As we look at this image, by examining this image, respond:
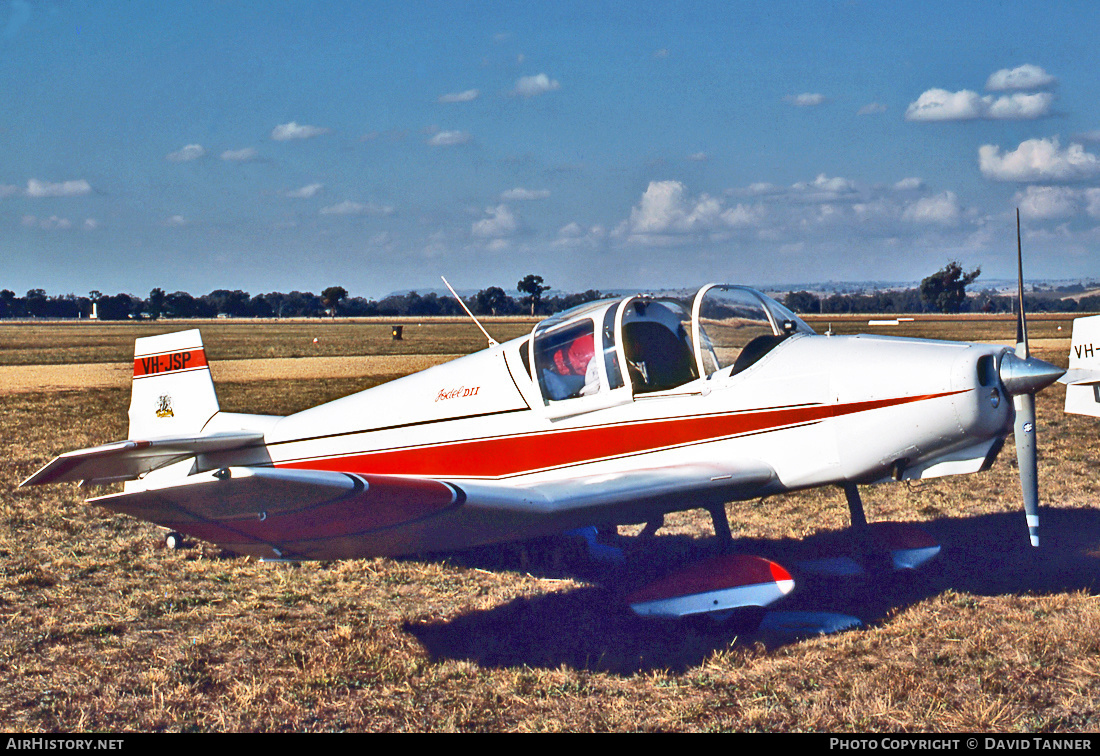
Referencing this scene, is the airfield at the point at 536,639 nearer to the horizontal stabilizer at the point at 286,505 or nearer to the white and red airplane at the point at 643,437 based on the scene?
the white and red airplane at the point at 643,437

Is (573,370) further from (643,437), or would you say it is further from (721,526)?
(721,526)

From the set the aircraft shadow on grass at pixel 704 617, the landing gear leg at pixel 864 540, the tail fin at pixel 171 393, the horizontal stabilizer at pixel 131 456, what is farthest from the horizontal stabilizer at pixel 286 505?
the landing gear leg at pixel 864 540

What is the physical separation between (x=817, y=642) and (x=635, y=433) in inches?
66.7

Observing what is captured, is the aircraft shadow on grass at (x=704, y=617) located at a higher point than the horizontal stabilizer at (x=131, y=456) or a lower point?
lower

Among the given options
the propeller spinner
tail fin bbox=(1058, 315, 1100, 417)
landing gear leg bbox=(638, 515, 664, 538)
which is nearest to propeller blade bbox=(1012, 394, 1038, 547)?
the propeller spinner

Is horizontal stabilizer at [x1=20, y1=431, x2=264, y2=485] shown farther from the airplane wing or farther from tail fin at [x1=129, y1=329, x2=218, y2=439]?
tail fin at [x1=129, y1=329, x2=218, y2=439]

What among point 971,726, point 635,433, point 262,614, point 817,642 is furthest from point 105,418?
point 971,726

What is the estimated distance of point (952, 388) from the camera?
5117 mm

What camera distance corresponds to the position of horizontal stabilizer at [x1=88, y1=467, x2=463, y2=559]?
153 inches

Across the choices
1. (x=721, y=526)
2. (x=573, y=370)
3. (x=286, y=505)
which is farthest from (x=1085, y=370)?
(x=286, y=505)

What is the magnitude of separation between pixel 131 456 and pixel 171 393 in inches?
69.7

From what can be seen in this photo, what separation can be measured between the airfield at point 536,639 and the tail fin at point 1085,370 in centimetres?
155

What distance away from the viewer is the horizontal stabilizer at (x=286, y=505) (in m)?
3.88
